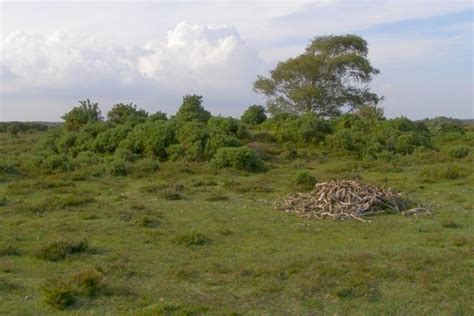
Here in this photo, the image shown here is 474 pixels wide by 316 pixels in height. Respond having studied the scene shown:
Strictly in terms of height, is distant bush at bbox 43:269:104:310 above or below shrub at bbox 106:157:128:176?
below

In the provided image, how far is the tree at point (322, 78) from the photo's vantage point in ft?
125

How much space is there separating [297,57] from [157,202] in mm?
24558

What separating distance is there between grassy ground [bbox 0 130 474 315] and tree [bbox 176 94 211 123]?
12268mm

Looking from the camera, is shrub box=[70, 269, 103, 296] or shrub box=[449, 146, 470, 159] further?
shrub box=[449, 146, 470, 159]

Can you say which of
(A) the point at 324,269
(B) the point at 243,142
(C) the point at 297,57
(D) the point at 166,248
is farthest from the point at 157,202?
(C) the point at 297,57

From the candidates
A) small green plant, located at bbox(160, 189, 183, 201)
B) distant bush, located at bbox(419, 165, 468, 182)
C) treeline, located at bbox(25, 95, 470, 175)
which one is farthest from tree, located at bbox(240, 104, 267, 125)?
small green plant, located at bbox(160, 189, 183, 201)

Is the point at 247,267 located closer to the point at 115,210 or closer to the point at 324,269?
the point at 324,269

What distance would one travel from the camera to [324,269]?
9016 mm

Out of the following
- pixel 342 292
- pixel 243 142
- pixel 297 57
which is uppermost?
pixel 297 57

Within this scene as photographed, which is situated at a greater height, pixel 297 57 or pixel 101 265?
pixel 297 57

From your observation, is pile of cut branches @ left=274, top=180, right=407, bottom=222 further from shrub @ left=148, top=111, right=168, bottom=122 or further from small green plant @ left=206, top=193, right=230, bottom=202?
shrub @ left=148, top=111, right=168, bottom=122

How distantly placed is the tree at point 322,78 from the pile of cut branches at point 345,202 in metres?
23.1

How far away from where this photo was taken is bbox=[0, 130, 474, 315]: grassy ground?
7.89 metres

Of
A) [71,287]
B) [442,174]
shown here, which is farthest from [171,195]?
[71,287]
